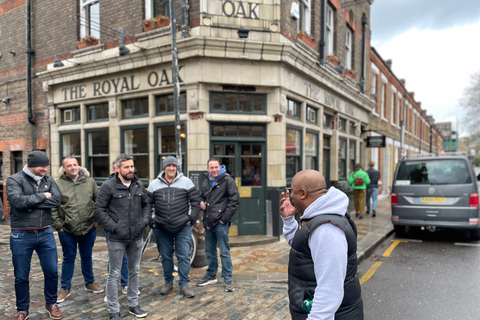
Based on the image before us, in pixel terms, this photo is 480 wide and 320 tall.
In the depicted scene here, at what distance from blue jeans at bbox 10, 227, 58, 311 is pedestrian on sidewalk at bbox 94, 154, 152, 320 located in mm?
665

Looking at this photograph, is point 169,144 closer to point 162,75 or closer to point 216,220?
point 162,75

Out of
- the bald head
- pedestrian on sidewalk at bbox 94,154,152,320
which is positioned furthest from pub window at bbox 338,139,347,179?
the bald head

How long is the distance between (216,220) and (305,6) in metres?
7.36

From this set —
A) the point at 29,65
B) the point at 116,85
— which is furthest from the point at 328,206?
the point at 29,65

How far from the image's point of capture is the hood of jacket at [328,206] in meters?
1.84

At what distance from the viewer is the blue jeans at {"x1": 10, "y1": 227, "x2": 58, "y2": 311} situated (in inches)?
144

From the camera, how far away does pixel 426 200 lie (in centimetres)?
763

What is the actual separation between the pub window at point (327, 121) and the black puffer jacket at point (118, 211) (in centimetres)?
801

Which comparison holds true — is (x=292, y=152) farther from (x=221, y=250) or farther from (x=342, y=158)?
(x=342, y=158)

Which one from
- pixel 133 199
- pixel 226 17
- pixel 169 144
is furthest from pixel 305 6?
pixel 133 199

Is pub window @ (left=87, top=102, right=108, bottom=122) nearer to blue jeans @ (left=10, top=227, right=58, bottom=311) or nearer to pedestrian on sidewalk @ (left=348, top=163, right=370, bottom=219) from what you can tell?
blue jeans @ (left=10, top=227, right=58, bottom=311)

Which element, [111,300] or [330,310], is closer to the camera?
[330,310]

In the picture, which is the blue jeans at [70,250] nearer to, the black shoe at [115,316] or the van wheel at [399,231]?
the black shoe at [115,316]

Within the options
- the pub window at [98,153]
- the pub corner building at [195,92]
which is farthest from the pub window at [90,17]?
the pub window at [98,153]
